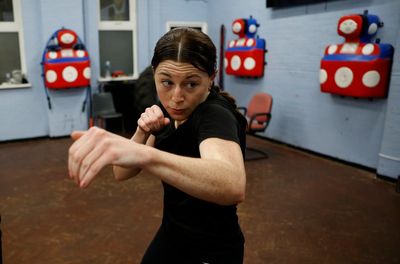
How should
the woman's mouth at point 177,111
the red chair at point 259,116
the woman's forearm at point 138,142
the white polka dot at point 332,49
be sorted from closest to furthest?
1. the woman's mouth at point 177,111
2. the woman's forearm at point 138,142
3. the white polka dot at point 332,49
4. the red chair at point 259,116

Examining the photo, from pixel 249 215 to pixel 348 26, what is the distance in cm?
253

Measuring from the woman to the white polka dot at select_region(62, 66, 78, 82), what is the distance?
4710mm

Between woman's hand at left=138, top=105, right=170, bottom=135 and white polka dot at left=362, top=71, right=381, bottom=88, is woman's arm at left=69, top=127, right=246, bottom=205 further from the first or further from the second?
white polka dot at left=362, top=71, right=381, bottom=88

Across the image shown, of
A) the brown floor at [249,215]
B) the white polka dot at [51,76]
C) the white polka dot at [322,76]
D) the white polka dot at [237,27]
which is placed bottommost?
the brown floor at [249,215]

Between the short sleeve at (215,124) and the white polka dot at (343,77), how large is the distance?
147 inches

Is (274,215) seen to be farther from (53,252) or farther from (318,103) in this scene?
(318,103)

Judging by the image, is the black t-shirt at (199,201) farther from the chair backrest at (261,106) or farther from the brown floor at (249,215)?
the chair backrest at (261,106)

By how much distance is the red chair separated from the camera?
5.00 meters

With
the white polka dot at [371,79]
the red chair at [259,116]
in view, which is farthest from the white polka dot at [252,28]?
the white polka dot at [371,79]

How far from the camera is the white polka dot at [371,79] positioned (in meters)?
4.21

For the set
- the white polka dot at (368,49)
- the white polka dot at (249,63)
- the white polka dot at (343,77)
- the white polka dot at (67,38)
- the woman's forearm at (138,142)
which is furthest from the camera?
the white polka dot at (249,63)

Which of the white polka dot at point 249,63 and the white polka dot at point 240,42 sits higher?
the white polka dot at point 240,42

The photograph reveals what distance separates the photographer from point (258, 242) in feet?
9.72

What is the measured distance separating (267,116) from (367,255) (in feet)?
8.57
